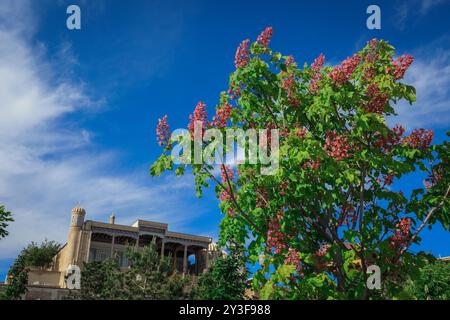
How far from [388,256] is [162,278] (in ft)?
75.2

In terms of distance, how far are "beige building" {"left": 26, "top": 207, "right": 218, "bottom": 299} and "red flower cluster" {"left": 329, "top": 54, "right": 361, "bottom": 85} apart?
1512 inches

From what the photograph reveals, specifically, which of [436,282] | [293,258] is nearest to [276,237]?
[293,258]

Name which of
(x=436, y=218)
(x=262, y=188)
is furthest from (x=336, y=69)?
(x=436, y=218)

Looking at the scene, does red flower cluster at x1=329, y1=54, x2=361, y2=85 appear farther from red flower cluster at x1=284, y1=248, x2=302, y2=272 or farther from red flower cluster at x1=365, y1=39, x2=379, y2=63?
red flower cluster at x1=284, y1=248, x2=302, y2=272

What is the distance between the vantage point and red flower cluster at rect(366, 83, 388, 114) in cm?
1016

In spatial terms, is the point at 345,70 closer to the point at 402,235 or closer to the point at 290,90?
the point at 290,90

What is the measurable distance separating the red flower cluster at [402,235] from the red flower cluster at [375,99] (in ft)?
8.52

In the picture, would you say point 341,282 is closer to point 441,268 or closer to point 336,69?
point 336,69

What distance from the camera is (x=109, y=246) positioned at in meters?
51.9

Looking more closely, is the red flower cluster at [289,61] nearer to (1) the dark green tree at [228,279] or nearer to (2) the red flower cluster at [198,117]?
(2) the red flower cluster at [198,117]

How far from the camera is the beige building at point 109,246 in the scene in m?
46.7

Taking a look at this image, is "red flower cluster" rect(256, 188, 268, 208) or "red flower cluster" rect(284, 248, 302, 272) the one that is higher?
"red flower cluster" rect(256, 188, 268, 208)

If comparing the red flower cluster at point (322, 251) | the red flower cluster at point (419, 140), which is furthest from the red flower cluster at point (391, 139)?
the red flower cluster at point (322, 251)

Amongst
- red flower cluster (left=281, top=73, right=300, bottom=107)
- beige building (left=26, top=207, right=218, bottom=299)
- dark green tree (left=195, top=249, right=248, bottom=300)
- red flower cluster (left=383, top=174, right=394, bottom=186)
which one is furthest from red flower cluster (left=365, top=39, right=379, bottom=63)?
beige building (left=26, top=207, right=218, bottom=299)
